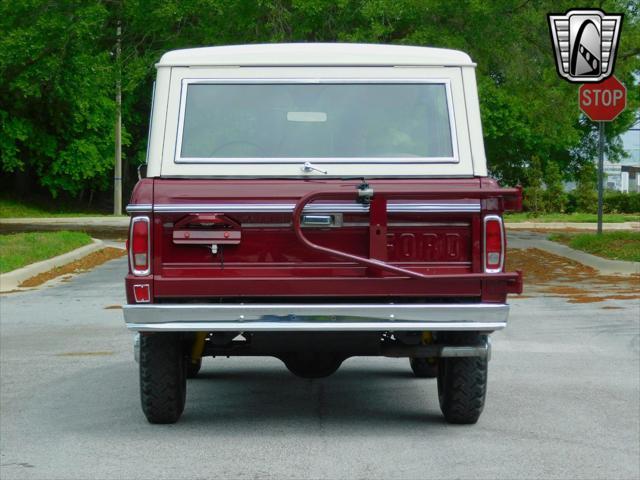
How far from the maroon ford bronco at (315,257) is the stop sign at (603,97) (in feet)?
66.4

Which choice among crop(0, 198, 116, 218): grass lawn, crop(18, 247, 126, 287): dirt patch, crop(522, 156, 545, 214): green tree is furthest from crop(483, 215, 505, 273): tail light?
crop(0, 198, 116, 218): grass lawn

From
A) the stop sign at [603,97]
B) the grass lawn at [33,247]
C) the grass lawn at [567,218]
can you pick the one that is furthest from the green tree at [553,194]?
the grass lawn at [33,247]

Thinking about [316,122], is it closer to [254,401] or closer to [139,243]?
[139,243]

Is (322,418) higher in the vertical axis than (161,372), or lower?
lower

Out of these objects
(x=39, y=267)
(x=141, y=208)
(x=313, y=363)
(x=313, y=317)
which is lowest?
(x=39, y=267)

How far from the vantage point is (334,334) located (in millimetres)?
7375

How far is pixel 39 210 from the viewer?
54.2m

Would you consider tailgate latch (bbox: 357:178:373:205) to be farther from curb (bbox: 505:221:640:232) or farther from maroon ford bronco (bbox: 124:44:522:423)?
curb (bbox: 505:221:640:232)

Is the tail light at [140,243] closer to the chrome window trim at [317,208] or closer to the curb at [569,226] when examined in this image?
the chrome window trim at [317,208]

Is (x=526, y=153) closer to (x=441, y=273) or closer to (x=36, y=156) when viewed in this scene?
(x=36, y=156)

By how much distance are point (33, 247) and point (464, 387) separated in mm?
16696

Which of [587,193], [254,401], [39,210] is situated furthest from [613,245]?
[39,210]

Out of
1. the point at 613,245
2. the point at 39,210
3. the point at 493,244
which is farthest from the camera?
the point at 39,210

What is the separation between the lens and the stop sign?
2773 centimetres
